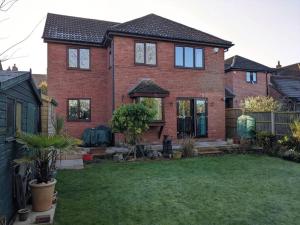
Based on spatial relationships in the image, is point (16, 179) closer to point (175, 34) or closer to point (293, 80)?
point (175, 34)

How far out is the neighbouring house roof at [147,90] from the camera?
14015 mm

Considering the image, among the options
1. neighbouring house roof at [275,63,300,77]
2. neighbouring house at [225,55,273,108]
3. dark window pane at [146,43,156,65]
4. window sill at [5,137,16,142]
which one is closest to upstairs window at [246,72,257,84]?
neighbouring house at [225,55,273,108]

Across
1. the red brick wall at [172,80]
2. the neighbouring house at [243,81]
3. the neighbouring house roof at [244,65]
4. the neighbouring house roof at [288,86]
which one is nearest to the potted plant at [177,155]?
the red brick wall at [172,80]

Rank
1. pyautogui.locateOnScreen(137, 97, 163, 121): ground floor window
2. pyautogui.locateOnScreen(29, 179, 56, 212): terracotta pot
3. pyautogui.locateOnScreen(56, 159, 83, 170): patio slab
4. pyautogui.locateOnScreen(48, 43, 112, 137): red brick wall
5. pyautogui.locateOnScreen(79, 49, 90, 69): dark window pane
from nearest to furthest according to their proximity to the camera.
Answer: pyautogui.locateOnScreen(29, 179, 56, 212): terracotta pot
pyautogui.locateOnScreen(56, 159, 83, 170): patio slab
pyautogui.locateOnScreen(137, 97, 163, 121): ground floor window
pyautogui.locateOnScreen(48, 43, 112, 137): red brick wall
pyautogui.locateOnScreen(79, 49, 90, 69): dark window pane

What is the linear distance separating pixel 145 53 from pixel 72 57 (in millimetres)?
4810

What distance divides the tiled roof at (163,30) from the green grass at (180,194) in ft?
26.2

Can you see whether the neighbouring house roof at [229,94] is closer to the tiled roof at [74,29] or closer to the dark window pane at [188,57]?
the dark window pane at [188,57]

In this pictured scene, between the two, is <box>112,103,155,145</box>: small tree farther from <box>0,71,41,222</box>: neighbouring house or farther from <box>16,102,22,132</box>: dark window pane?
<box>16,102,22,132</box>: dark window pane

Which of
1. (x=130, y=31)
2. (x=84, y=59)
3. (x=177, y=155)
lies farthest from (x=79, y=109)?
(x=177, y=155)

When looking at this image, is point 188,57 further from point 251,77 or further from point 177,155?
point 251,77

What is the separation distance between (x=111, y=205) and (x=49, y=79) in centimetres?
1206

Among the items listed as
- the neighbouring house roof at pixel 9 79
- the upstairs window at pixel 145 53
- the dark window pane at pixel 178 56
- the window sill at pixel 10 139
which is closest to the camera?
the neighbouring house roof at pixel 9 79

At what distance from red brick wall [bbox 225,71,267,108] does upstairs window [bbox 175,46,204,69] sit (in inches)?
365

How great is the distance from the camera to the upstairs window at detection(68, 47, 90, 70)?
1627 centimetres
